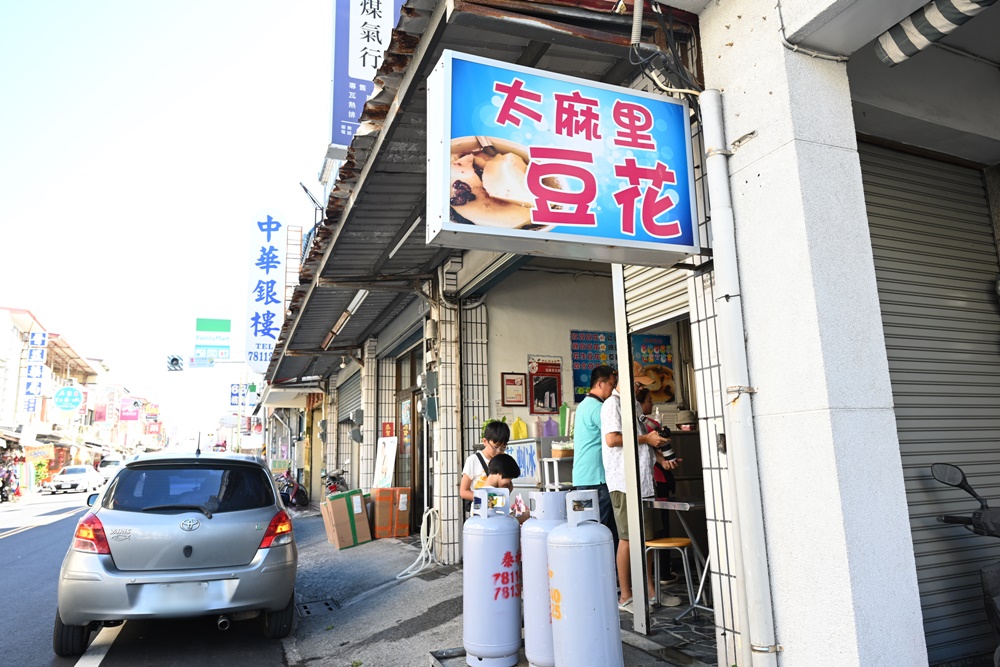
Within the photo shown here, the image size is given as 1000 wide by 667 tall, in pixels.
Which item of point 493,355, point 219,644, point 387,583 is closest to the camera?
point 219,644

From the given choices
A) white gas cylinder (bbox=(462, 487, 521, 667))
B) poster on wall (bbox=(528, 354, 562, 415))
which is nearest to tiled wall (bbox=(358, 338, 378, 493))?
poster on wall (bbox=(528, 354, 562, 415))

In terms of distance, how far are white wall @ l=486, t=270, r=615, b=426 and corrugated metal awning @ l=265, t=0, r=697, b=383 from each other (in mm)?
1119

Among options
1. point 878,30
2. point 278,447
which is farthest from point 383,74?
point 278,447

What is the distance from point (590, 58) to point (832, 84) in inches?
65.2

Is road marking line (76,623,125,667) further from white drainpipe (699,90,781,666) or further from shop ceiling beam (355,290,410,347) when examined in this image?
shop ceiling beam (355,290,410,347)

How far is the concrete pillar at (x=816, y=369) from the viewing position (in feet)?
9.42

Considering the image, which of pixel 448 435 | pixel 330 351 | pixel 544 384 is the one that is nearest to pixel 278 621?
pixel 448 435

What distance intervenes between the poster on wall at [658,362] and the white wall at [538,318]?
2.63 feet

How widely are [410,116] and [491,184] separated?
5.85 feet

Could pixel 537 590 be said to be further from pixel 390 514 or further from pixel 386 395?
pixel 386 395

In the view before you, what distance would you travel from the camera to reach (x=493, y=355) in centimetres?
834

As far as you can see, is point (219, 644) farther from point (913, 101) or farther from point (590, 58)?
point (913, 101)

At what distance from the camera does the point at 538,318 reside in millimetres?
8727

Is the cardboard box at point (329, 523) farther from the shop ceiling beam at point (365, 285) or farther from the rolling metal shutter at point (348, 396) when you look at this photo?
the rolling metal shutter at point (348, 396)
